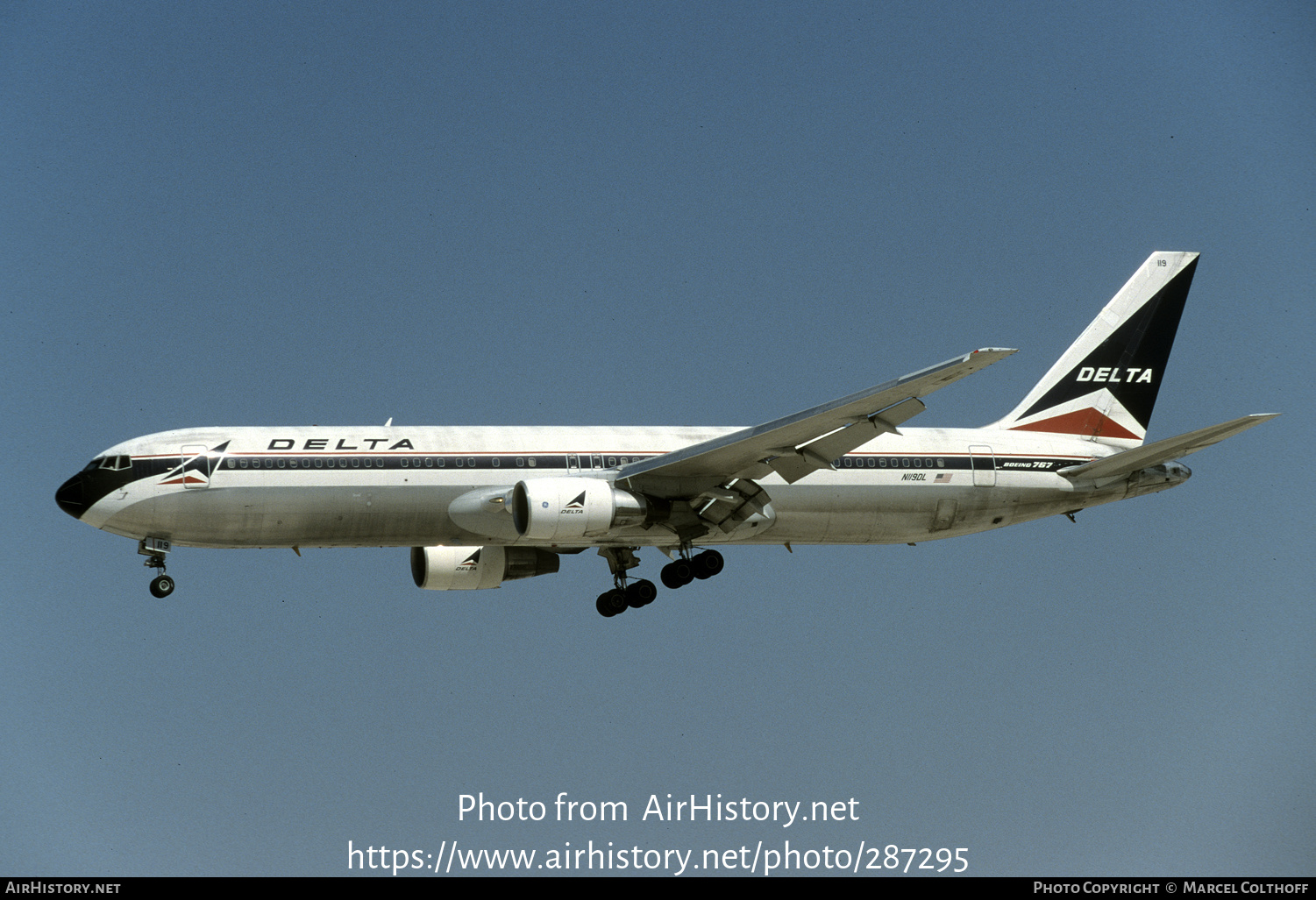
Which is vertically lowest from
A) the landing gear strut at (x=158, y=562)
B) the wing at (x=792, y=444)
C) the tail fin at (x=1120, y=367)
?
the landing gear strut at (x=158, y=562)

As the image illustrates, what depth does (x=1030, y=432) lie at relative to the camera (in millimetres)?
52562

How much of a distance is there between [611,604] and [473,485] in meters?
5.90

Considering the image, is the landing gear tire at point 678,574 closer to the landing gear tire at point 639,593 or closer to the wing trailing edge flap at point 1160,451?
the landing gear tire at point 639,593

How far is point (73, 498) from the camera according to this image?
4556cm

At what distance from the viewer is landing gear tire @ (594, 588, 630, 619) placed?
164 ft

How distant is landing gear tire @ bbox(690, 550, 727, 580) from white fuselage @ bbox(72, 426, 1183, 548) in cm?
43

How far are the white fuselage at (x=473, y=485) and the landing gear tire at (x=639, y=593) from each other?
4.60 ft

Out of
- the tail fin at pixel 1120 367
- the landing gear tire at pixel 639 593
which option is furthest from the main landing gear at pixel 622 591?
the tail fin at pixel 1120 367

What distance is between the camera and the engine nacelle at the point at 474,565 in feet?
167

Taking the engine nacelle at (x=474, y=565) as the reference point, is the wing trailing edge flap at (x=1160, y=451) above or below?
above

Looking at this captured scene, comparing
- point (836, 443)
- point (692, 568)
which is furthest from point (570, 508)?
point (836, 443)
